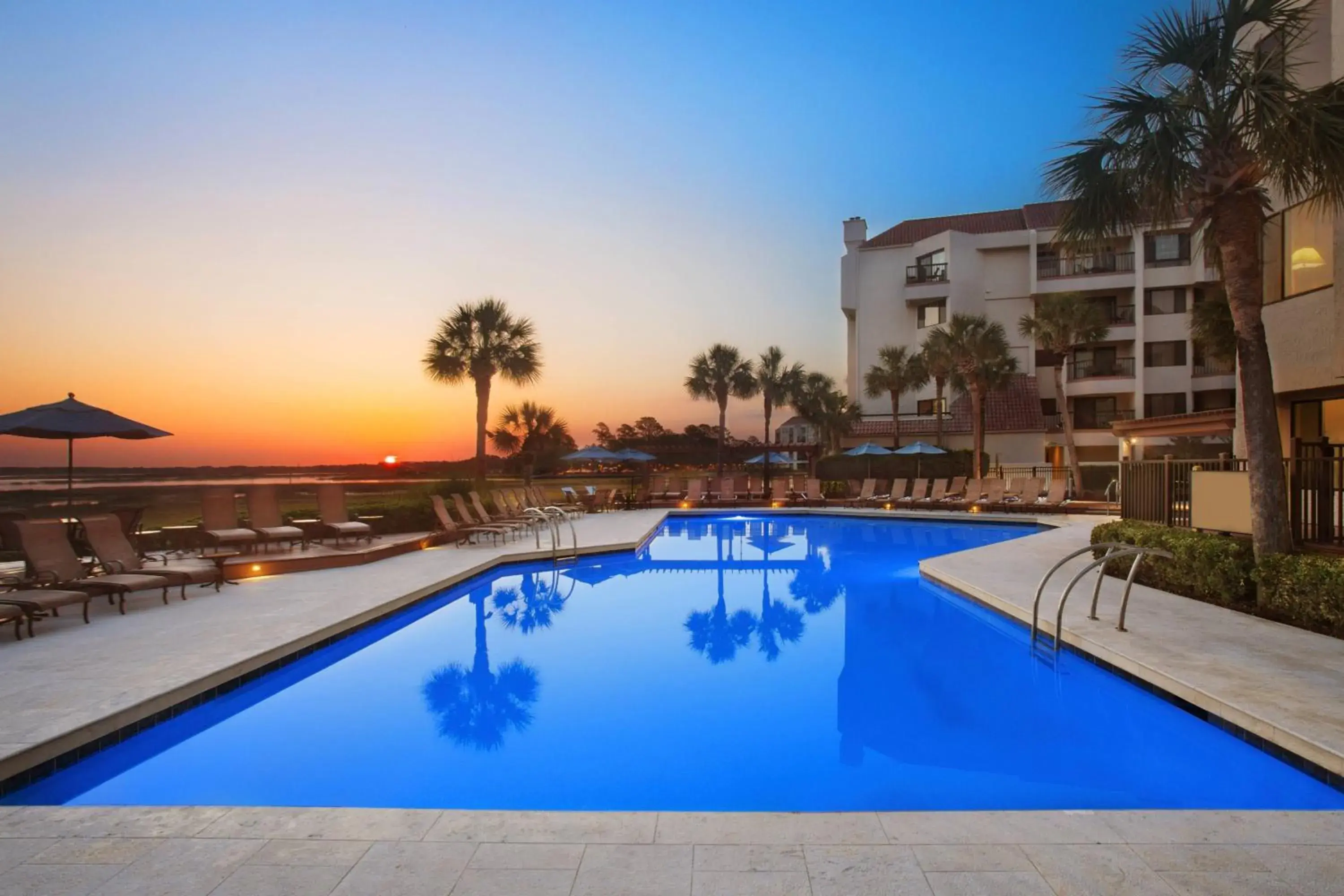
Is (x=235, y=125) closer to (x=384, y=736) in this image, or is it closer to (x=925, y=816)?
(x=384, y=736)

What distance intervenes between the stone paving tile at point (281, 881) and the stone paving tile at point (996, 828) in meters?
2.27

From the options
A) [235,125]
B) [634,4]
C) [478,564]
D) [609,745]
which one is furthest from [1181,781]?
[235,125]

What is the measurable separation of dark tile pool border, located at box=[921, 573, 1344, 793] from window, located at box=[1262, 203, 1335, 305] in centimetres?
552

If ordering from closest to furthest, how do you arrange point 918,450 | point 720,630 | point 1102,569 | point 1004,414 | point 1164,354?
point 1102,569 < point 720,630 < point 918,450 < point 1164,354 < point 1004,414

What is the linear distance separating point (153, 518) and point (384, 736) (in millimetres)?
20720

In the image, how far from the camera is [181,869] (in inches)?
114

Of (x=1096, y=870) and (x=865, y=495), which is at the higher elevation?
(x=865, y=495)

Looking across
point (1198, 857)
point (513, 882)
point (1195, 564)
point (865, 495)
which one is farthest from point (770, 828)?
point (865, 495)

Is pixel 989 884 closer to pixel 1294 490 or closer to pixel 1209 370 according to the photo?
pixel 1294 490

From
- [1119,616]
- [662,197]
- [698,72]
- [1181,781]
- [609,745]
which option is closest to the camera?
[1181,781]

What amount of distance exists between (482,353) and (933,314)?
77.9ft

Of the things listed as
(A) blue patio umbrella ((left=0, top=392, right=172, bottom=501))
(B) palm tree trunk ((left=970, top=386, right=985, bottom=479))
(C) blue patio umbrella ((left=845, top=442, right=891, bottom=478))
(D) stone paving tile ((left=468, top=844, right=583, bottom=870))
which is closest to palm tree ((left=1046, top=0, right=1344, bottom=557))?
(D) stone paving tile ((left=468, top=844, right=583, bottom=870))

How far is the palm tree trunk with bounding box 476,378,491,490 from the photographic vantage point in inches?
964

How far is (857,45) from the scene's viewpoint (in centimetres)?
1820
